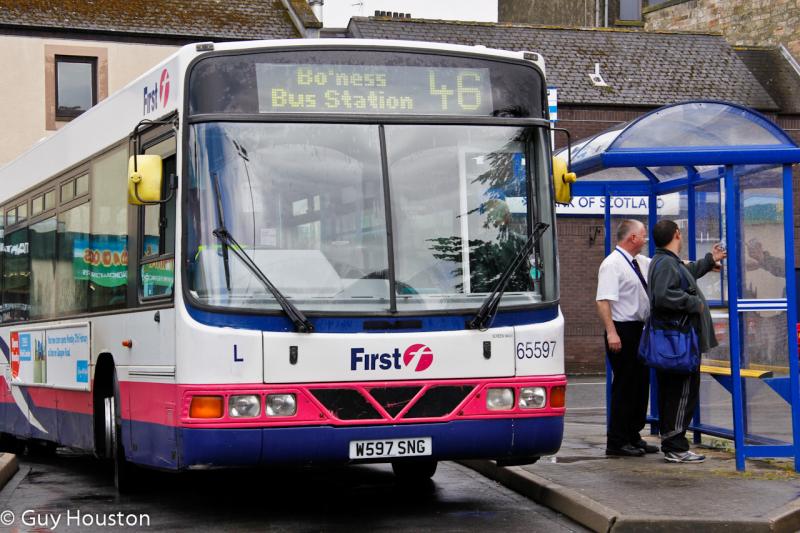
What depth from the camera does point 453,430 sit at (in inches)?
326

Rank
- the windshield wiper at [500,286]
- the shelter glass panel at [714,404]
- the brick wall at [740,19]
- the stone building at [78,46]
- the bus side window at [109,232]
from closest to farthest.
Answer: the windshield wiper at [500,286] < the bus side window at [109,232] < the shelter glass panel at [714,404] < the stone building at [78,46] < the brick wall at [740,19]

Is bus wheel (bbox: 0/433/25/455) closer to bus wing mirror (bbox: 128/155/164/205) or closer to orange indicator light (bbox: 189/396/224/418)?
bus wing mirror (bbox: 128/155/164/205)

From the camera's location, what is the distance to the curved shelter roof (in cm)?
1007

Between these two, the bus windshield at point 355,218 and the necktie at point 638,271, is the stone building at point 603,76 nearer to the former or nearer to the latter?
the necktie at point 638,271

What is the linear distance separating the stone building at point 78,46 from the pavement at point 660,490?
22146mm

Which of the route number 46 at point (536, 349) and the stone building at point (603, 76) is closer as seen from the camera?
Result: the route number 46 at point (536, 349)

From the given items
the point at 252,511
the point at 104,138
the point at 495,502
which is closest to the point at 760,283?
the point at 495,502

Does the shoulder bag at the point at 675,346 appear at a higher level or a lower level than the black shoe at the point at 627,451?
higher

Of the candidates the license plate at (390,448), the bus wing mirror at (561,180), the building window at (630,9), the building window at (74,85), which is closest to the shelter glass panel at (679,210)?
the bus wing mirror at (561,180)

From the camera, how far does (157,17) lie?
107 feet

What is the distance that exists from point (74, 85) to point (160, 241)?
2447cm

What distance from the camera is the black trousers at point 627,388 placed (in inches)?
442

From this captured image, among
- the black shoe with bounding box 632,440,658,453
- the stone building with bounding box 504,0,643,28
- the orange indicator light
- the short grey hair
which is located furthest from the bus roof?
the stone building with bounding box 504,0,643,28

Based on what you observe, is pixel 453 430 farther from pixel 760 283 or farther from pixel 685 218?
pixel 685 218
